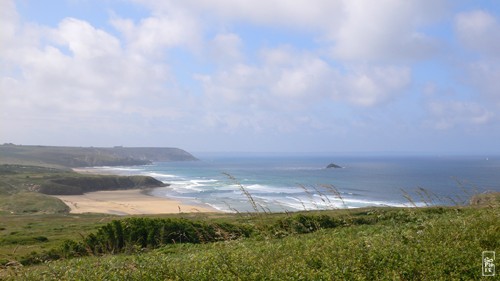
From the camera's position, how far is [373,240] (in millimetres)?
6152

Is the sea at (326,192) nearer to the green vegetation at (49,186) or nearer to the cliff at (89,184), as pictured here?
Result: the cliff at (89,184)

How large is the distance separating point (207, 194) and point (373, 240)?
7610 centimetres

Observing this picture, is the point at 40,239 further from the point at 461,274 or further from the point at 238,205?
the point at 238,205

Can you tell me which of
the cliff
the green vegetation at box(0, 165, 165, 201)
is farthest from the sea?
the green vegetation at box(0, 165, 165, 201)

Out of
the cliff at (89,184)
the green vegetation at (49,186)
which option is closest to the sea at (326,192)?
the cliff at (89,184)

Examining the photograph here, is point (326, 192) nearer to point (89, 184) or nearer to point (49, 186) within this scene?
point (49, 186)

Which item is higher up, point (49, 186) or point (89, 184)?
point (49, 186)

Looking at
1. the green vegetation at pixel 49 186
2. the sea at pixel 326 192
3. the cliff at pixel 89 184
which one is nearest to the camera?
the sea at pixel 326 192

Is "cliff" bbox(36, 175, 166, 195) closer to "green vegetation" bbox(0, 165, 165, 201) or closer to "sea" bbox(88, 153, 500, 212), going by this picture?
"green vegetation" bbox(0, 165, 165, 201)

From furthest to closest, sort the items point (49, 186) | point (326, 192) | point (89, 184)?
point (89, 184)
point (49, 186)
point (326, 192)

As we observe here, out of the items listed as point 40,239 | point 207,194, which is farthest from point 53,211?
point 40,239

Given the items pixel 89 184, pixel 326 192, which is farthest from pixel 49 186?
pixel 326 192

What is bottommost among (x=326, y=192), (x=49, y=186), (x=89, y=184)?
(x=89, y=184)

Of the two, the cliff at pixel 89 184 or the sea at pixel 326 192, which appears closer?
the sea at pixel 326 192
